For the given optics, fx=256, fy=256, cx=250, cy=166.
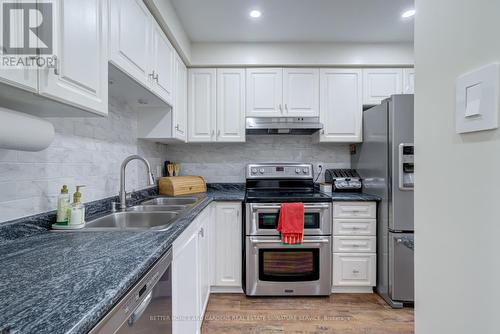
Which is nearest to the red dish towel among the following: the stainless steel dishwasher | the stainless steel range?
the stainless steel range

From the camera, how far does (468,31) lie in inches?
18.7

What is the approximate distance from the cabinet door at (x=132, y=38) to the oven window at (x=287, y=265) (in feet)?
5.68

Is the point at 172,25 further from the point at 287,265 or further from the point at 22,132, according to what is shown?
the point at 287,265

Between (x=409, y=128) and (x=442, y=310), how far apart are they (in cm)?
194

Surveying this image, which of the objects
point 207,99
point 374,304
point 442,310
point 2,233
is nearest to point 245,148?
point 207,99

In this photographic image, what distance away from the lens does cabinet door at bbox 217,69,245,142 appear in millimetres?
2754

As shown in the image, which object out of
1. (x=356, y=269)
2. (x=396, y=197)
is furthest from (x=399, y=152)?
(x=356, y=269)

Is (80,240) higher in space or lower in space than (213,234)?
higher

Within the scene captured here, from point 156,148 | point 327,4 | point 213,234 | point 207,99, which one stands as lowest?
point 213,234

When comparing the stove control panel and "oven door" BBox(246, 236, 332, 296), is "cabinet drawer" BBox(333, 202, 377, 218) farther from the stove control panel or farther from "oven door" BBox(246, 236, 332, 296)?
the stove control panel

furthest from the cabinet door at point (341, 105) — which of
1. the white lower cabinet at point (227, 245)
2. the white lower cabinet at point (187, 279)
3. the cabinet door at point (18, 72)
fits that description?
the cabinet door at point (18, 72)

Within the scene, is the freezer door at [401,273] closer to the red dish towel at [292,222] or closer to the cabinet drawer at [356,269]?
the cabinet drawer at [356,269]

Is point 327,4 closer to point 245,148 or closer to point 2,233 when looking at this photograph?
point 245,148

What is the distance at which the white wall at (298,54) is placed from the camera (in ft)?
8.87
